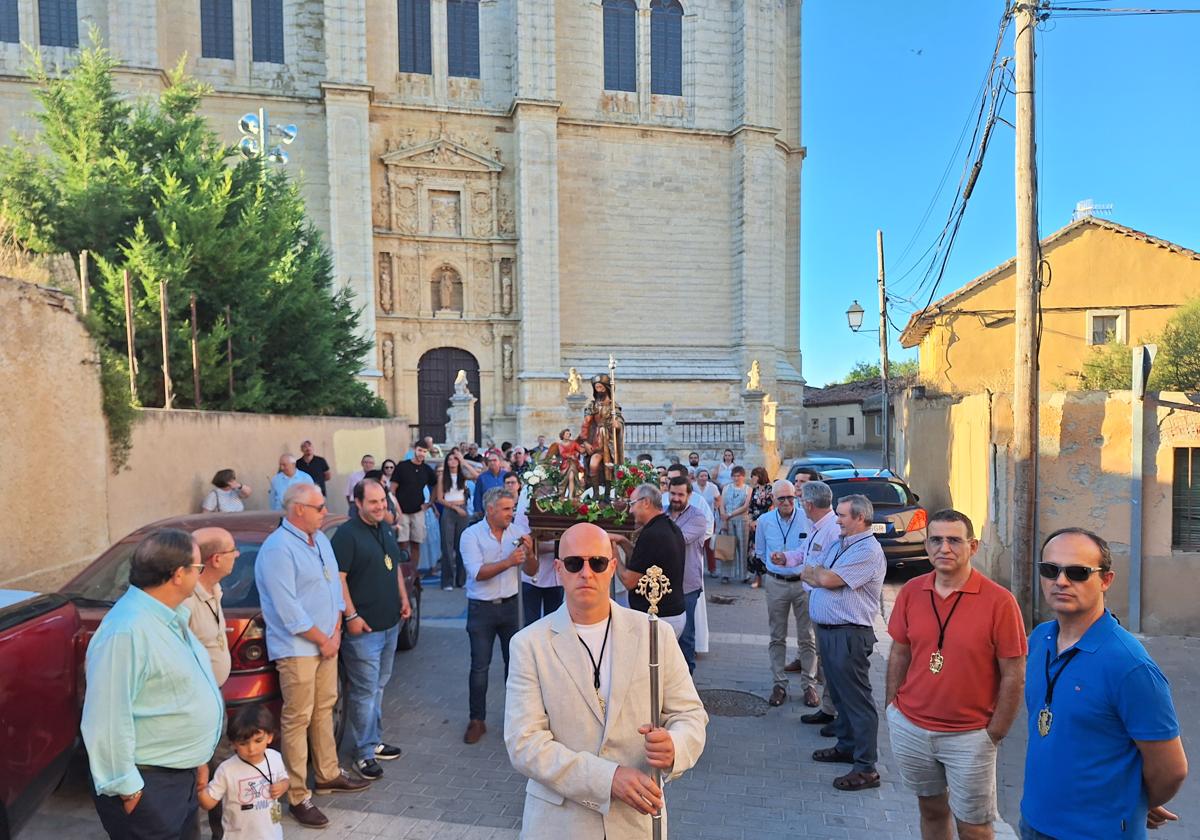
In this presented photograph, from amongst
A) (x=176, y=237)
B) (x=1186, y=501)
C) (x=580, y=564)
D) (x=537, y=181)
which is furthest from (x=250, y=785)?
(x=537, y=181)

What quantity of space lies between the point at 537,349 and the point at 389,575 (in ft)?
74.2

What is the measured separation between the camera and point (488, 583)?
5.51m

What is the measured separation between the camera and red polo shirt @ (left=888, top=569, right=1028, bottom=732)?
323cm

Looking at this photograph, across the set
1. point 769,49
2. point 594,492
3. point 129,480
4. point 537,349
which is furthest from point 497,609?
point 769,49

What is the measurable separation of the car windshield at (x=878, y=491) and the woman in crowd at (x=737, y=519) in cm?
133

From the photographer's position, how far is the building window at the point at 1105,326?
20672mm

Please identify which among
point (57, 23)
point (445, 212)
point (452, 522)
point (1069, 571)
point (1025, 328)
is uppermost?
point (57, 23)

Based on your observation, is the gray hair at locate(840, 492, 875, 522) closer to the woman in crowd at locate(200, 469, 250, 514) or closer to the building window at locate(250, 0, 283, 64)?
the woman in crowd at locate(200, 469, 250, 514)

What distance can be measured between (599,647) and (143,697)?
188 centimetres

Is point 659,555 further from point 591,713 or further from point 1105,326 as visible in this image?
point 1105,326

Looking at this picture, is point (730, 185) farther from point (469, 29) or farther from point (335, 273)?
point (335, 273)

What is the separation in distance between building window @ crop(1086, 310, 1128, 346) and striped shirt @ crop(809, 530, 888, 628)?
2038cm

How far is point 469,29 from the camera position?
2744cm

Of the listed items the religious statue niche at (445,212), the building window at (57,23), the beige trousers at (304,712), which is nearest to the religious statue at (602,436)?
the beige trousers at (304,712)
